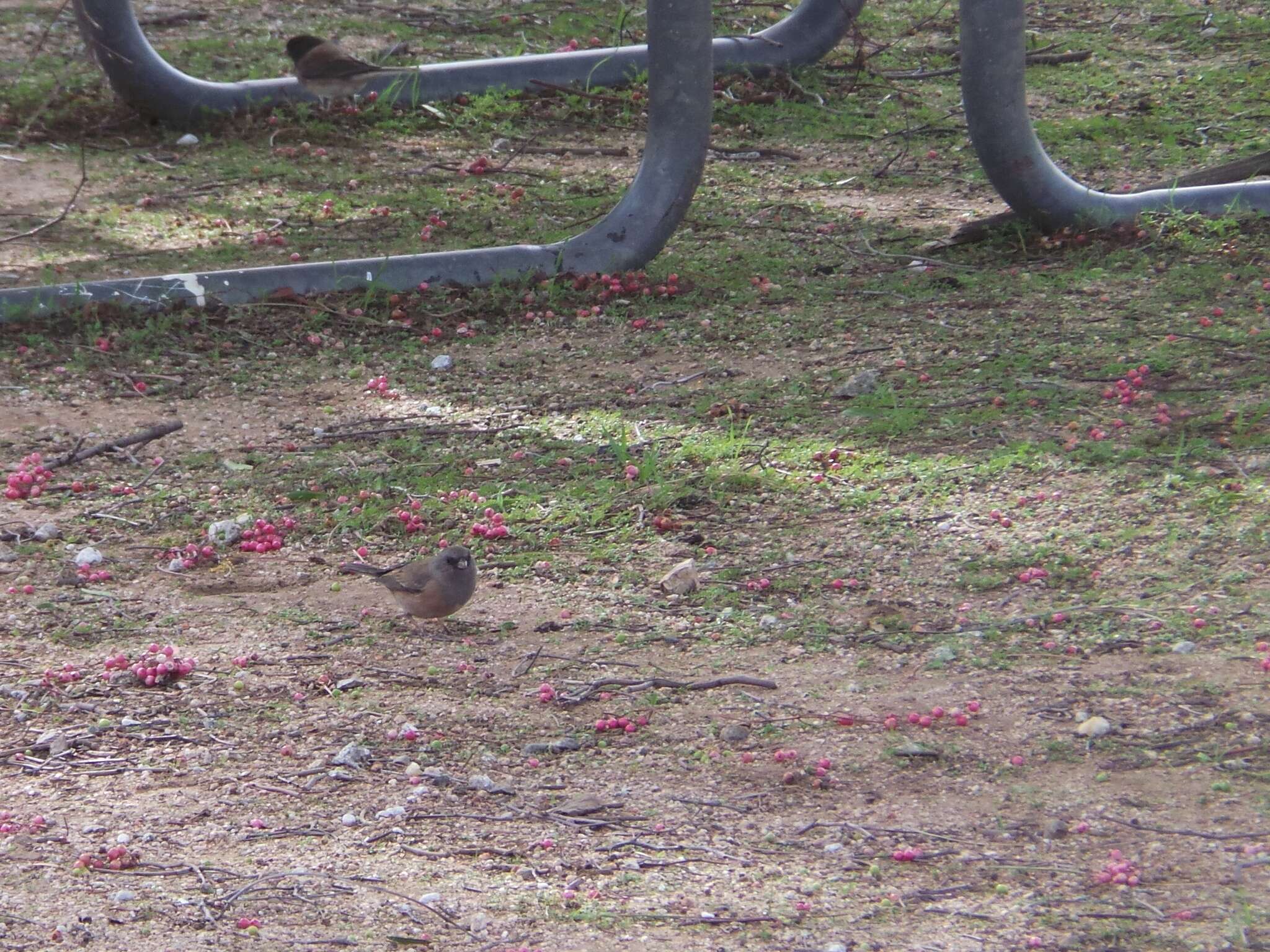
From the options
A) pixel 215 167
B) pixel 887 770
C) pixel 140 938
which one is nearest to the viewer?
pixel 140 938

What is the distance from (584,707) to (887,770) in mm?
766

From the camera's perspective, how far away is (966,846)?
269 cm

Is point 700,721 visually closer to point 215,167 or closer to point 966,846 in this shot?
point 966,846

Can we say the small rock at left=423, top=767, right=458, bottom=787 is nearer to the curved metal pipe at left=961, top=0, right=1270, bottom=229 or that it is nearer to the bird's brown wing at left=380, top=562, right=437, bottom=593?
the bird's brown wing at left=380, top=562, right=437, bottom=593

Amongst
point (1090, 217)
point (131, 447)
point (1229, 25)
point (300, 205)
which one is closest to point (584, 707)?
point (131, 447)

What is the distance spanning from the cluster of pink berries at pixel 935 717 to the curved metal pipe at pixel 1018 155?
341cm

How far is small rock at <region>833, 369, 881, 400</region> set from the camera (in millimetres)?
4902

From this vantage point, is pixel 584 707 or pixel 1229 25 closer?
pixel 584 707

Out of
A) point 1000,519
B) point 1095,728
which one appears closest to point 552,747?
point 1095,728

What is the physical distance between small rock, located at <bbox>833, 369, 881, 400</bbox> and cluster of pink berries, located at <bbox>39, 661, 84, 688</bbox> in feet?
9.10

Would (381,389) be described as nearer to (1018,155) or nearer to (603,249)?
(603,249)

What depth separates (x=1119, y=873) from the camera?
2.53m

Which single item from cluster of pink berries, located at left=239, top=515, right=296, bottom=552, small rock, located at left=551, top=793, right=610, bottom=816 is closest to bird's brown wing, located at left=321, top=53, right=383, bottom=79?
cluster of pink berries, located at left=239, top=515, right=296, bottom=552

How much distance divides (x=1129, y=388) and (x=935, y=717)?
202 centimetres
